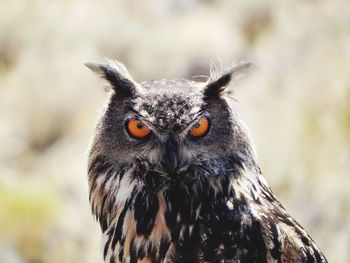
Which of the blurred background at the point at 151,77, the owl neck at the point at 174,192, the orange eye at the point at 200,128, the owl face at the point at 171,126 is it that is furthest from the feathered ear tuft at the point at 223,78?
the blurred background at the point at 151,77

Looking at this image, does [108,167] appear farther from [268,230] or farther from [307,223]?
[307,223]

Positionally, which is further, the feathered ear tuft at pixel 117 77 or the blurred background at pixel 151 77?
the blurred background at pixel 151 77

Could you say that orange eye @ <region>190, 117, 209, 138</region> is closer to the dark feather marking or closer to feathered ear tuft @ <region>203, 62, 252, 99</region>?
feathered ear tuft @ <region>203, 62, 252, 99</region>

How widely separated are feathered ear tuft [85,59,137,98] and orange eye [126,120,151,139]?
0.11m

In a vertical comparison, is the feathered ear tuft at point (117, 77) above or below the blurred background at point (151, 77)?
below

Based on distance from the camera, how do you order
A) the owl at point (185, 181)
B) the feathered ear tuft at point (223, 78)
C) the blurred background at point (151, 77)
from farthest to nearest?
the blurred background at point (151, 77)
the feathered ear tuft at point (223, 78)
the owl at point (185, 181)

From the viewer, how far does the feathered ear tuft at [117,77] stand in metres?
2.90

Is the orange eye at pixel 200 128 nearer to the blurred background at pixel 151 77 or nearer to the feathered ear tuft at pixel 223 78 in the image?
the feathered ear tuft at pixel 223 78

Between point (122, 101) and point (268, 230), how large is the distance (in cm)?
66

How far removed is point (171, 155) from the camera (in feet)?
9.04

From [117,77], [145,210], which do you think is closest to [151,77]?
[117,77]

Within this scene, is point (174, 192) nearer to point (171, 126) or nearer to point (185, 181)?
point (185, 181)

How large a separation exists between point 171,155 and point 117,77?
378 millimetres

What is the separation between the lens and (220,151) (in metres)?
2.82
